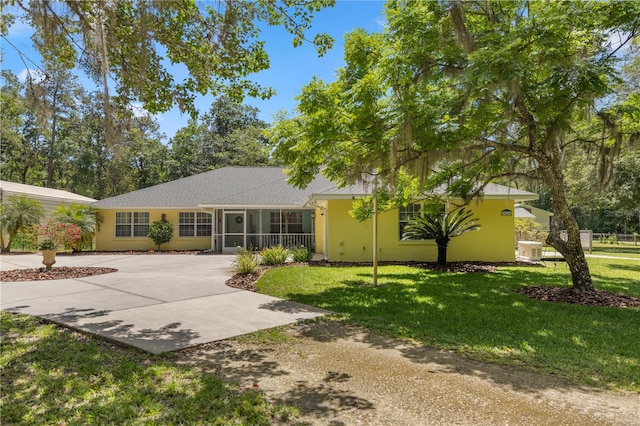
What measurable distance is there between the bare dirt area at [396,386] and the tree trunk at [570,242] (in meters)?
5.00

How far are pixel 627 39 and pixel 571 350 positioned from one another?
6343 mm

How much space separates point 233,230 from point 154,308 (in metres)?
12.9

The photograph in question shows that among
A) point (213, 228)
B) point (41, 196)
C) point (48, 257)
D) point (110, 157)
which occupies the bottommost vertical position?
point (48, 257)

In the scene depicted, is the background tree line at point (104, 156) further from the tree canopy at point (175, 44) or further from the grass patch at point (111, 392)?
the grass patch at point (111, 392)

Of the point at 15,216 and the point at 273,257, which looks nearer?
the point at 273,257

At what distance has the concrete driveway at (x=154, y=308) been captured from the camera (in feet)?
17.0

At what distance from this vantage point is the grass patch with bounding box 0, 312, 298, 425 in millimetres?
2967

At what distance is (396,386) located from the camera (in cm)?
356

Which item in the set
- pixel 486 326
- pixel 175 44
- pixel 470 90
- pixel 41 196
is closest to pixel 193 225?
pixel 41 196

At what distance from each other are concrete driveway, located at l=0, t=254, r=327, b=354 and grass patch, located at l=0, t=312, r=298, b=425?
0.59 meters

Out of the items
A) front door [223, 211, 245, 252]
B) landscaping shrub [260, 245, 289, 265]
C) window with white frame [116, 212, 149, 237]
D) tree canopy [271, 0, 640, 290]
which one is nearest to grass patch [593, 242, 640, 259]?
tree canopy [271, 0, 640, 290]

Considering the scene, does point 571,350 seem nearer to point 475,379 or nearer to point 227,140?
point 475,379

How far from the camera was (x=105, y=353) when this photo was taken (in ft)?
14.4

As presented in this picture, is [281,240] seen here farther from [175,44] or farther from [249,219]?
[175,44]
